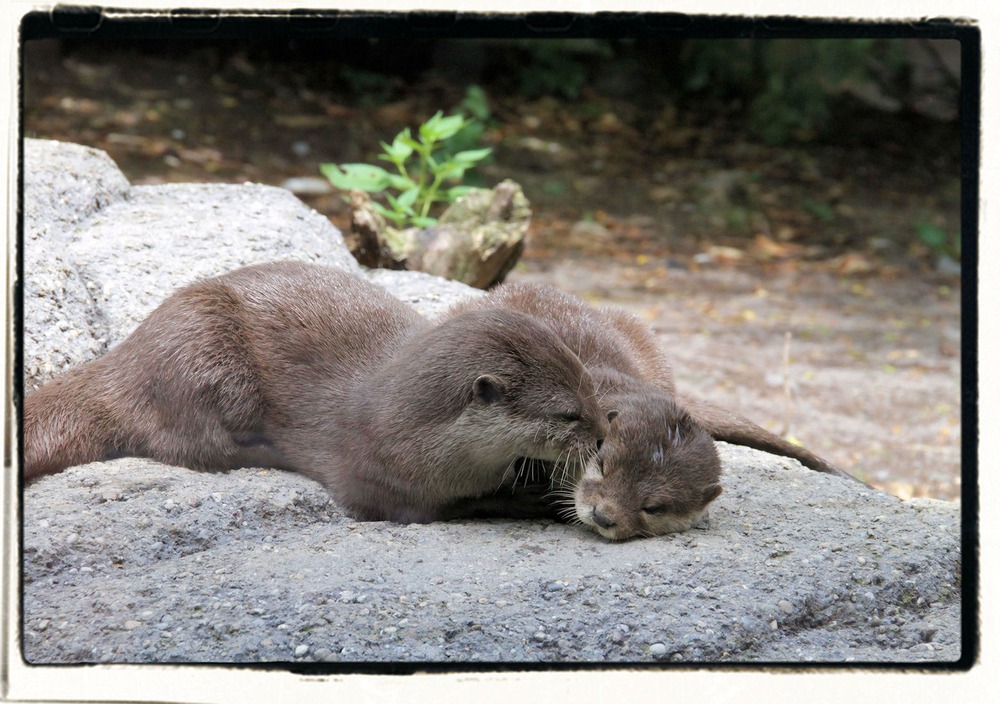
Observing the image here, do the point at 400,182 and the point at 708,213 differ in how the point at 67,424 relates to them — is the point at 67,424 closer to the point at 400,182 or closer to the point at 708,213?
the point at 400,182

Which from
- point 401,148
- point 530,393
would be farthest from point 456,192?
point 530,393

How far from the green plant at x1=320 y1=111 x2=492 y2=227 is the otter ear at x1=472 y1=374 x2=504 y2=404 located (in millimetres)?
2013

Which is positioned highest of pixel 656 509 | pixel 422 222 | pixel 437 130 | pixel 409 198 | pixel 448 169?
pixel 437 130

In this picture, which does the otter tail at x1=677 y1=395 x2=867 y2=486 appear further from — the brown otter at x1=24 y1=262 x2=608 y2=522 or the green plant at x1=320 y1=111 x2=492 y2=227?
the green plant at x1=320 y1=111 x2=492 y2=227

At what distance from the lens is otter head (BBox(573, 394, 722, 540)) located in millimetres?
2182

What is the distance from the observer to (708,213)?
7.45 meters

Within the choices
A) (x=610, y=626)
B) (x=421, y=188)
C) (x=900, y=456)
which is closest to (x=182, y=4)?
(x=610, y=626)

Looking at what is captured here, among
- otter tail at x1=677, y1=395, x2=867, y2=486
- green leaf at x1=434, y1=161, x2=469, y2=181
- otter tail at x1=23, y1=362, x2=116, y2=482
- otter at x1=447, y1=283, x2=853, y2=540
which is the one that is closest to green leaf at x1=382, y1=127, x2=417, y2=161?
green leaf at x1=434, y1=161, x2=469, y2=181

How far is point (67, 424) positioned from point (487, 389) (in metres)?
0.91

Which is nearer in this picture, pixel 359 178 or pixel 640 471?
pixel 640 471

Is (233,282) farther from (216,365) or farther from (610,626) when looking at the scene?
(610,626)

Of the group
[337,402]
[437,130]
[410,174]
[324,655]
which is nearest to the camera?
[324,655]

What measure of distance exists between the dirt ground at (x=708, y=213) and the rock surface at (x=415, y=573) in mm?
1186

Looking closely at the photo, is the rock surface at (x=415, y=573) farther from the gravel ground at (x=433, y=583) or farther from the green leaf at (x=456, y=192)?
the green leaf at (x=456, y=192)
